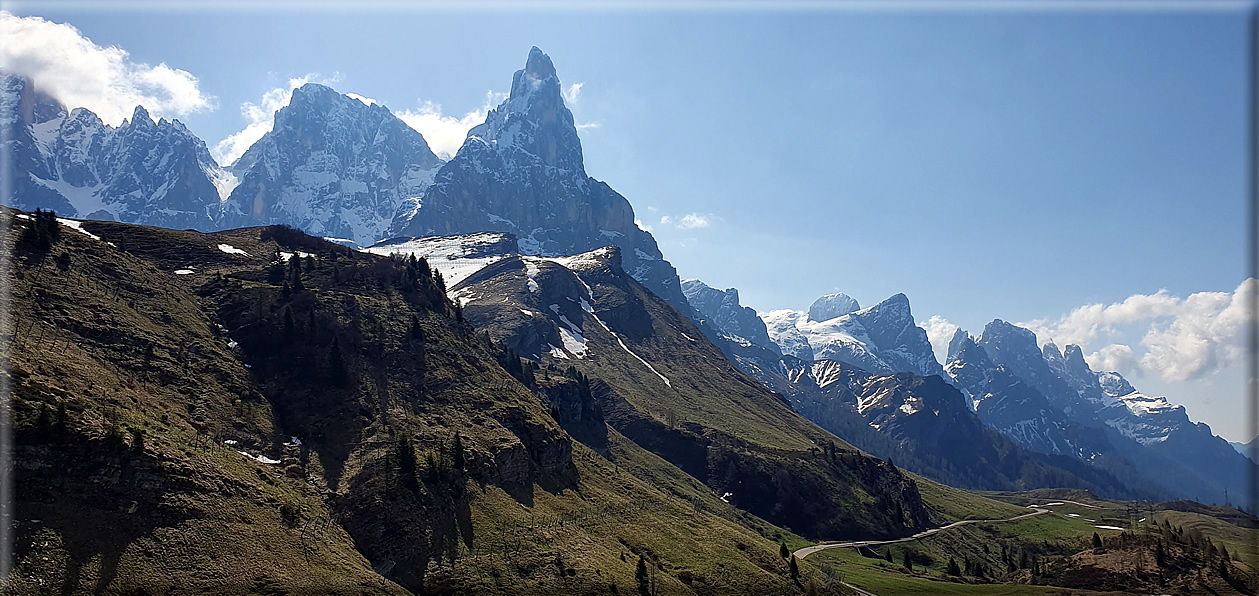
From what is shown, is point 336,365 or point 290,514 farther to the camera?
point 336,365

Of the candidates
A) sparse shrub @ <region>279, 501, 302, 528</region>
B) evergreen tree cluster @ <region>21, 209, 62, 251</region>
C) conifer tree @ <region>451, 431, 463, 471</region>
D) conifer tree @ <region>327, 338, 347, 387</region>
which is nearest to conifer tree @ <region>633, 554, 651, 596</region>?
conifer tree @ <region>451, 431, 463, 471</region>

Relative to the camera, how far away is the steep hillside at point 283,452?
83250 millimetres

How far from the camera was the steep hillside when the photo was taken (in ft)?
273

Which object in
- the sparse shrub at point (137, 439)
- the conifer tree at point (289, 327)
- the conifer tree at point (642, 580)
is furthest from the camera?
the conifer tree at point (289, 327)

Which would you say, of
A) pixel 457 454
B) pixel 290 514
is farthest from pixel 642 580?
pixel 290 514

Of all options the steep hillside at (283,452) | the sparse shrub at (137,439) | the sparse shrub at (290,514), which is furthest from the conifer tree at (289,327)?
the sparse shrub at (290,514)

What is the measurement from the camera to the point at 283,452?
11606cm

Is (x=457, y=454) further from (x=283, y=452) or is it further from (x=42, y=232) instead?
(x=42, y=232)

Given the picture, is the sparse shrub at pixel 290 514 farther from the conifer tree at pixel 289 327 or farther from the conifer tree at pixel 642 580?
the conifer tree at pixel 289 327

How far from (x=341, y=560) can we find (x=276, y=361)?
57.7 metres

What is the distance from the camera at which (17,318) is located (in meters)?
103

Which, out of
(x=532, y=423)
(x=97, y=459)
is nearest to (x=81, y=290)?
(x=97, y=459)

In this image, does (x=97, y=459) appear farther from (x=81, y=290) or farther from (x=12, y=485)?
(x=81, y=290)

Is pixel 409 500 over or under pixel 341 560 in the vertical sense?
over
